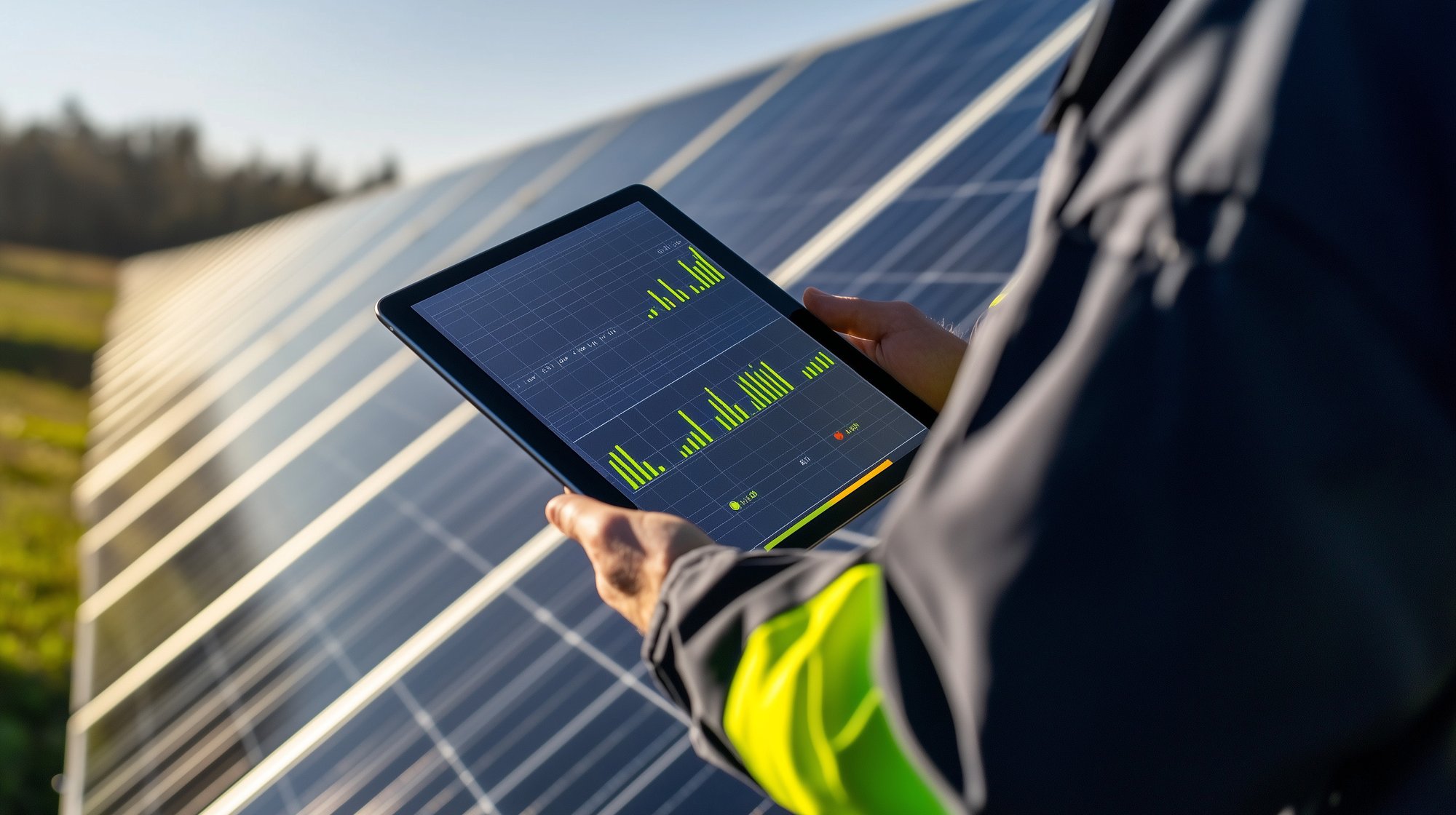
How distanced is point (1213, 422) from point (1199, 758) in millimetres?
274

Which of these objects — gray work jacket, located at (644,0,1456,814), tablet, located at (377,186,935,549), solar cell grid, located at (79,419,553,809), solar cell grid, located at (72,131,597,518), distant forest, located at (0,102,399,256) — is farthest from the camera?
distant forest, located at (0,102,399,256)

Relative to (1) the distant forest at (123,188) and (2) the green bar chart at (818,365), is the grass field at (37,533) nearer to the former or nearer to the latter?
(2) the green bar chart at (818,365)

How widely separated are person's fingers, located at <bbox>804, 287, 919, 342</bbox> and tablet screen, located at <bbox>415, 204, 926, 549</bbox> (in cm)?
12

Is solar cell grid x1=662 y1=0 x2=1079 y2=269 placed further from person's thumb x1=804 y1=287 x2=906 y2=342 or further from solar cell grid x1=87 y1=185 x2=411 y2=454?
solar cell grid x1=87 y1=185 x2=411 y2=454

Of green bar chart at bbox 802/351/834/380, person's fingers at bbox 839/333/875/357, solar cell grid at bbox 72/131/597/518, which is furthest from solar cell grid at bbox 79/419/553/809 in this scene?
solar cell grid at bbox 72/131/597/518

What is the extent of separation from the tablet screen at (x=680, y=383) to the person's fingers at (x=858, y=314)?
4.9 inches

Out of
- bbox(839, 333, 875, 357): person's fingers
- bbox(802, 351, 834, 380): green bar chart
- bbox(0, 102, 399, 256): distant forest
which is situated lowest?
bbox(0, 102, 399, 256): distant forest

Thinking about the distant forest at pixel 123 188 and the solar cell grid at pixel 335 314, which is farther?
the distant forest at pixel 123 188

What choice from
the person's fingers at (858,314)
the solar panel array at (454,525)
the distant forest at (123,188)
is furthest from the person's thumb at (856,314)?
A: the distant forest at (123,188)

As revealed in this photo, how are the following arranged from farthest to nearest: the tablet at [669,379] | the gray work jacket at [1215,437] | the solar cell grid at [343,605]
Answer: the solar cell grid at [343,605], the tablet at [669,379], the gray work jacket at [1215,437]

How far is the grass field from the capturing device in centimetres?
736

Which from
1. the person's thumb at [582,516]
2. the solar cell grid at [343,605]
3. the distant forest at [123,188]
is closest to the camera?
the person's thumb at [582,516]

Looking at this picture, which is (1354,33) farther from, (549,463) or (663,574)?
(549,463)

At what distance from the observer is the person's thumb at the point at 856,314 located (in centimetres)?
212
